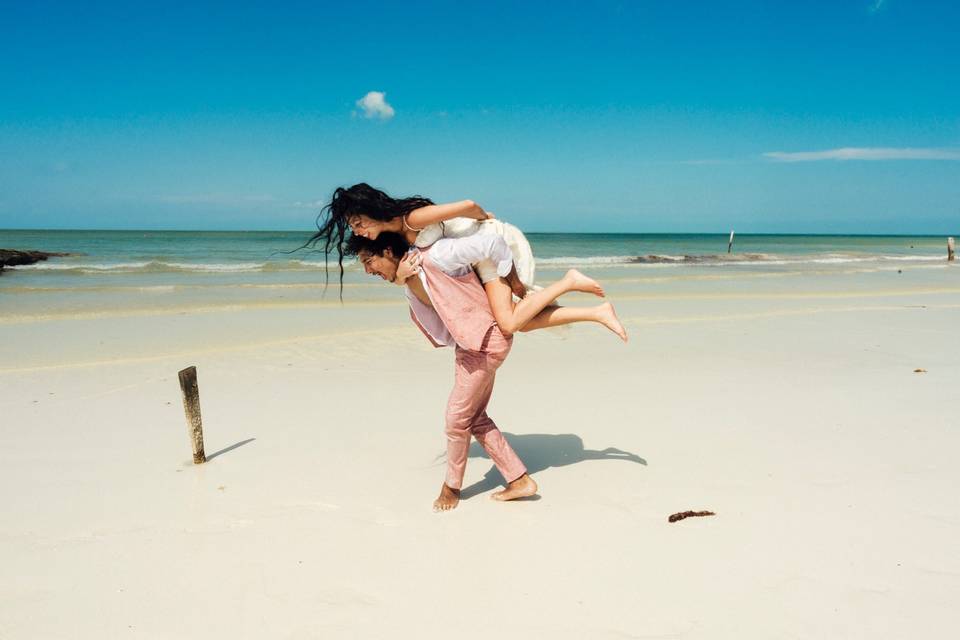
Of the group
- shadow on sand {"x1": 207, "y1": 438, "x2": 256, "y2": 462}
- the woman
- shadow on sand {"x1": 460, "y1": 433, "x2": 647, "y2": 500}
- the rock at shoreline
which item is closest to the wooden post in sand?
shadow on sand {"x1": 207, "y1": 438, "x2": 256, "y2": 462}

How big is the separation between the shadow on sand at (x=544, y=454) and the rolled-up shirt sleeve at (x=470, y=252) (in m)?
1.48

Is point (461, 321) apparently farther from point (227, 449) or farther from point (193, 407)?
point (227, 449)

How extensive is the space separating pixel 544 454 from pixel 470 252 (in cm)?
199

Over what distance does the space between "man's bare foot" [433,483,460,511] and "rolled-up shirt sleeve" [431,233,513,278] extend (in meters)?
1.30

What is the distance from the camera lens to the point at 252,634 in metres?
2.74

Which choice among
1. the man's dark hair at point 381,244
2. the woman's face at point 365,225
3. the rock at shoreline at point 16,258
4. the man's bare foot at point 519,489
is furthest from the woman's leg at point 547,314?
the rock at shoreline at point 16,258

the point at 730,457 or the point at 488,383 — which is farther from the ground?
the point at 488,383

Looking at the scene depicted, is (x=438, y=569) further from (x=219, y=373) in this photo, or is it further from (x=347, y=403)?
(x=219, y=373)

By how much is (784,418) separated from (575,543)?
112 inches

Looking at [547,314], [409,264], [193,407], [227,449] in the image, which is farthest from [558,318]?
[227,449]

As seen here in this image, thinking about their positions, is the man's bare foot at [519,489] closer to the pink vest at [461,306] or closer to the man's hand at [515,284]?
the pink vest at [461,306]

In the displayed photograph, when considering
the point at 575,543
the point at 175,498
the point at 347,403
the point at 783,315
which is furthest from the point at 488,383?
the point at 783,315

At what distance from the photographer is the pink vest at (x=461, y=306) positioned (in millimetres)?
3590

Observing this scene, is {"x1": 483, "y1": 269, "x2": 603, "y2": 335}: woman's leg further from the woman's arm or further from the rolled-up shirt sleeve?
the woman's arm
